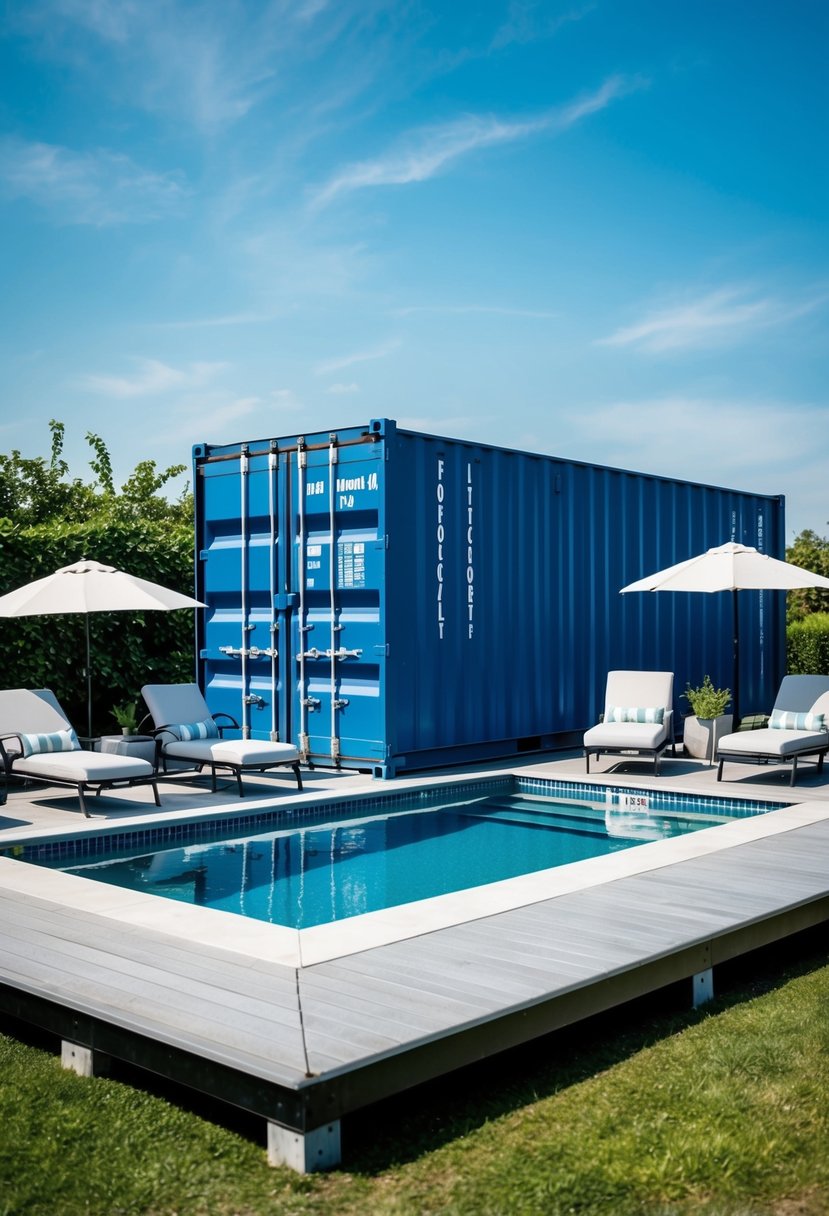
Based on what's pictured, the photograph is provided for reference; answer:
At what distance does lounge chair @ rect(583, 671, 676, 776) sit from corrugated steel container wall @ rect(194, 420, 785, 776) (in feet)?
2.92

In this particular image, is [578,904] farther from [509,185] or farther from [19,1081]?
[509,185]

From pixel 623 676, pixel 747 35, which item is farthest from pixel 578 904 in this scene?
pixel 747 35

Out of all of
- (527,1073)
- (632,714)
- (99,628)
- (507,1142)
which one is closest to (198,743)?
(99,628)

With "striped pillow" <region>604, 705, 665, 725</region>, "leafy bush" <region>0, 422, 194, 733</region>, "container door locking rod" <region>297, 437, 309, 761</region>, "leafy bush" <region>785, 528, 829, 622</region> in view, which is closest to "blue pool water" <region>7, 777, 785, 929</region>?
"striped pillow" <region>604, 705, 665, 725</region>

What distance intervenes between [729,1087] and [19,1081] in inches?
84.2

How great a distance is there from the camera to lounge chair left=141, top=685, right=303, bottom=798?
8430mm

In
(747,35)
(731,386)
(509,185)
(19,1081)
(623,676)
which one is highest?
(747,35)

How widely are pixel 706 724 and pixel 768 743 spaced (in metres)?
1.85

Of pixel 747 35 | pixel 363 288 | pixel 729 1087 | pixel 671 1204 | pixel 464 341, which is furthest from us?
pixel 464 341

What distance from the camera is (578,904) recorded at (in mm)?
4777

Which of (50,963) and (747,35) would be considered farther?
(747,35)

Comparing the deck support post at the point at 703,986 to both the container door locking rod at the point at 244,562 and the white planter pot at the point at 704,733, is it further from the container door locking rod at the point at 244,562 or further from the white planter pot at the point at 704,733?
the container door locking rod at the point at 244,562

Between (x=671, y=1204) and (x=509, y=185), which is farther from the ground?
(x=509, y=185)

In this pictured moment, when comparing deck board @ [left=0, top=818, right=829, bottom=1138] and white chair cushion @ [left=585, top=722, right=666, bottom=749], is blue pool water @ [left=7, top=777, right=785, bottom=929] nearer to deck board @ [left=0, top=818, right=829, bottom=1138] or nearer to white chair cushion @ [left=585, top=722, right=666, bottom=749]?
white chair cushion @ [left=585, top=722, right=666, bottom=749]
